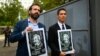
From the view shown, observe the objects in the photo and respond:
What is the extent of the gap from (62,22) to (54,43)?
38 centimetres

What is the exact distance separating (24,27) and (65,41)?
3.00 feet

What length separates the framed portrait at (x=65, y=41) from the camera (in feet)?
17.5

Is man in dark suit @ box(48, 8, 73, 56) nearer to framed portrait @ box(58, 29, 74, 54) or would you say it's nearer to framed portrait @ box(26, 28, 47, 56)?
framed portrait @ box(58, 29, 74, 54)

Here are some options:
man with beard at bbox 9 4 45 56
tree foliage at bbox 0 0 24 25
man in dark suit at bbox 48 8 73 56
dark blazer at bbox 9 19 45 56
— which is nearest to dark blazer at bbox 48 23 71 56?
man in dark suit at bbox 48 8 73 56

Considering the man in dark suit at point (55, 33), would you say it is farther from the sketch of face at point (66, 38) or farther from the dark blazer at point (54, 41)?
the sketch of face at point (66, 38)

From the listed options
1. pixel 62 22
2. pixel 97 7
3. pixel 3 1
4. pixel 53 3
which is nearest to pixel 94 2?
pixel 97 7

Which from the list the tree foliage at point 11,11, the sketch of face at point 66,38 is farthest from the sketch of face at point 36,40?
the tree foliage at point 11,11

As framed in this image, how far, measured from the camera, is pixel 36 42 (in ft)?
15.6

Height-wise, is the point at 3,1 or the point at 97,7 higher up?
the point at 3,1

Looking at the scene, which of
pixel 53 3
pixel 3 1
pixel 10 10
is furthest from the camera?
pixel 3 1

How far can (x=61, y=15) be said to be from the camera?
209 inches

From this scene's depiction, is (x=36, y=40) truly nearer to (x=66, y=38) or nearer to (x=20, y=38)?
(x=20, y=38)

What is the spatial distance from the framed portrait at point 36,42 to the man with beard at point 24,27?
7cm

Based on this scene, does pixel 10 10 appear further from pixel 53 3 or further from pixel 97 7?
pixel 97 7
